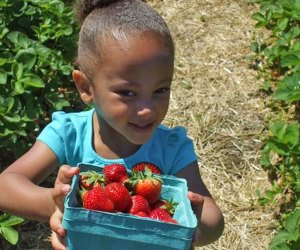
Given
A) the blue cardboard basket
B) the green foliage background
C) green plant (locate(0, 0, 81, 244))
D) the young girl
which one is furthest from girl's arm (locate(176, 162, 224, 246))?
the green foliage background

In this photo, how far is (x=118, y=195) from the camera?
1.76 m

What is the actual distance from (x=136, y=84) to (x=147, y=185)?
0.94 ft

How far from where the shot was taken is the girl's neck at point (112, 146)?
2.23 m

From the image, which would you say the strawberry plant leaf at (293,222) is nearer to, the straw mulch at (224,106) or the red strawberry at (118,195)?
the straw mulch at (224,106)

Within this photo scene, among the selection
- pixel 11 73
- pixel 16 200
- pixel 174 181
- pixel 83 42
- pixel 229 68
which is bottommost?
pixel 229 68

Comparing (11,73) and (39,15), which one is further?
(39,15)

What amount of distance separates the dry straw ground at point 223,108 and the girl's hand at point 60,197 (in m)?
1.71

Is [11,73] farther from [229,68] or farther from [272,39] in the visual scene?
[272,39]

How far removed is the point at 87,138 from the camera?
225 cm

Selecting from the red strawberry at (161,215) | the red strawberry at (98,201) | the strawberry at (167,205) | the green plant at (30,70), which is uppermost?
→ the red strawberry at (98,201)

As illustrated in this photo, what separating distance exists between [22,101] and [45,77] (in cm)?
36

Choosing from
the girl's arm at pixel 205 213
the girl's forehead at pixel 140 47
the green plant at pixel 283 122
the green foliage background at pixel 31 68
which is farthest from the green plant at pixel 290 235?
the girl's forehead at pixel 140 47

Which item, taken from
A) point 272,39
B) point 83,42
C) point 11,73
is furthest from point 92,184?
point 272,39

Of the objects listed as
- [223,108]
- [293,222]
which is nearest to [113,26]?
[293,222]
